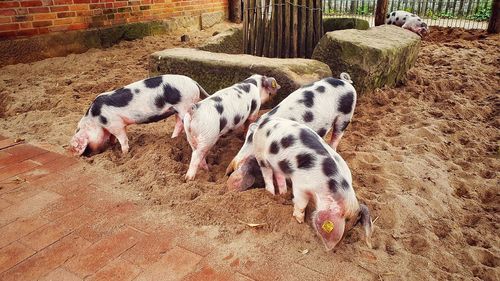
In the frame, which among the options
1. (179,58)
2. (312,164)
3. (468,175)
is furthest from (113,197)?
(468,175)

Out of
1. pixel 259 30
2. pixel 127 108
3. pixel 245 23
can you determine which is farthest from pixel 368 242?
pixel 245 23

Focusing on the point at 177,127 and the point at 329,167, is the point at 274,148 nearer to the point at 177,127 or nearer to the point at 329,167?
the point at 329,167

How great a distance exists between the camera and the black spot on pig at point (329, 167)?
2291mm

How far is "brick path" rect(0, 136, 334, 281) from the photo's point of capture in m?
2.17

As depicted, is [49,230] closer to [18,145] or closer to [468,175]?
[18,145]

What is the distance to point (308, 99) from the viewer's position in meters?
3.30

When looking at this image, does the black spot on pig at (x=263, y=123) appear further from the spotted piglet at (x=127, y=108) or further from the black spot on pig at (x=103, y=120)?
the black spot on pig at (x=103, y=120)

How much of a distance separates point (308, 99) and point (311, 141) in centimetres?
90

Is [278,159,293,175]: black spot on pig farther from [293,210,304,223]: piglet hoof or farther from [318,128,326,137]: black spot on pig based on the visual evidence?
[318,128,326,137]: black spot on pig

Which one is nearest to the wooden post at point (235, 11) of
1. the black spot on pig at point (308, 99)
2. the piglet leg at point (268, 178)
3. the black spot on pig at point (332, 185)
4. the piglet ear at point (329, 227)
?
the black spot on pig at point (308, 99)

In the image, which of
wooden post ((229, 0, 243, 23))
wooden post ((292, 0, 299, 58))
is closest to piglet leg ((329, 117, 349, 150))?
wooden post ((292, 0, 299, 58))

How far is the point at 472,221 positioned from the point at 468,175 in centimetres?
68

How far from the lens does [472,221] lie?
2.63 meters

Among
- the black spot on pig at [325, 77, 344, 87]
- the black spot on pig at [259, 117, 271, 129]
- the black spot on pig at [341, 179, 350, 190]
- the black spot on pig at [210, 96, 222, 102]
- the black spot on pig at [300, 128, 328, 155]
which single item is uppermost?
the black spot on pig at [325, 77, 344, 87]
